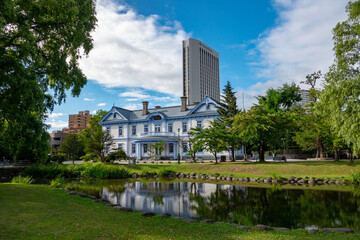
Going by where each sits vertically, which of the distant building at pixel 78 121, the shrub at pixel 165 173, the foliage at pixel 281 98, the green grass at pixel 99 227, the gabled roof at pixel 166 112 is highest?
the distant building at pixel 78 121

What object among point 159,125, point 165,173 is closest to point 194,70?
point 159,125

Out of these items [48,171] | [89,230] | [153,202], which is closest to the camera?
[89,230]

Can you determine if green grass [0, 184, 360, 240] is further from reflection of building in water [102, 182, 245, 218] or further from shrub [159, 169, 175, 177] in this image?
shrub [159, 169, 175, 177]

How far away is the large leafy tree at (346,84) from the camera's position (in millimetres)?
16500

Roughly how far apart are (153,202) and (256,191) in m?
6.51

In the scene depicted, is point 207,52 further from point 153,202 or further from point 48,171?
point 153,202

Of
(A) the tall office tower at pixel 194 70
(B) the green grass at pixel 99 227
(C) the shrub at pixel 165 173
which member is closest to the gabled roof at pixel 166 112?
(C) the shrub at pixel 165 173

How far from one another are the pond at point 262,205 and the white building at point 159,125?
20849 mm

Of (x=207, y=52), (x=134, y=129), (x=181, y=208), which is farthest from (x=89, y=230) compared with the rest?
(x=207, y=52)

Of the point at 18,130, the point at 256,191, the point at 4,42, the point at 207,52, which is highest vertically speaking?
the point at 207,52

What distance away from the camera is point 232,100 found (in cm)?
3512

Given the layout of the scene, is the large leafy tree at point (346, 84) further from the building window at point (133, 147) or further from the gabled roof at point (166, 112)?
the building window at point (133, 147)

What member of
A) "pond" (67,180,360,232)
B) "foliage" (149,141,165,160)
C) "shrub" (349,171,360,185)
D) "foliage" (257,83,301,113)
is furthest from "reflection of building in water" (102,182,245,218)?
"foliage" (257,83,301,113)

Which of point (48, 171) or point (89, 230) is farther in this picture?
point (48, 171)
